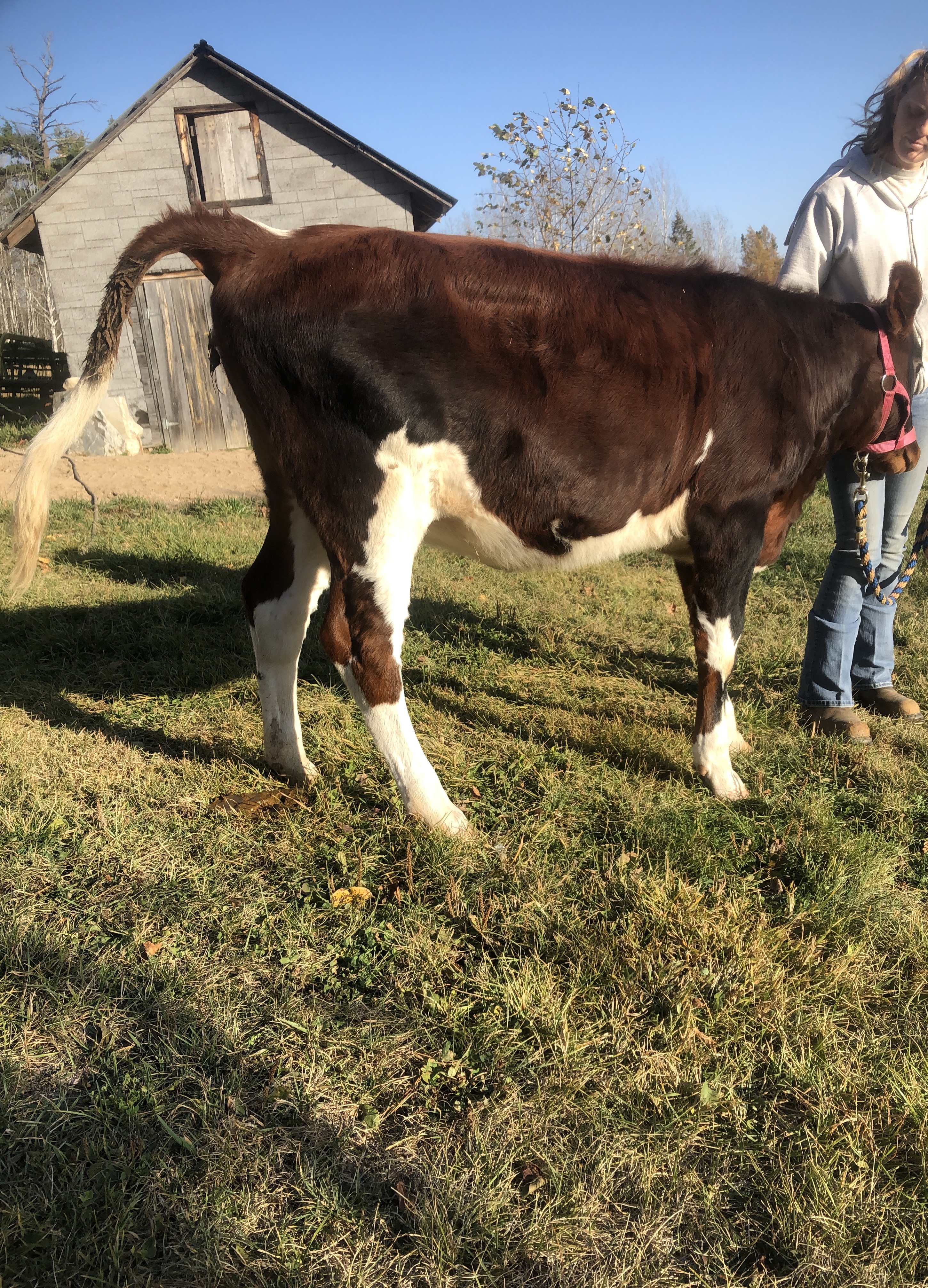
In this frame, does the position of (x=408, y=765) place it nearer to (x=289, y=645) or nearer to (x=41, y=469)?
(x=289, y=645)

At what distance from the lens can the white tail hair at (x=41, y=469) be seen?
2.70m

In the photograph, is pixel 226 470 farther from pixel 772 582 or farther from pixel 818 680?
pixel 818 680

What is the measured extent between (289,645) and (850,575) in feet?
8.19

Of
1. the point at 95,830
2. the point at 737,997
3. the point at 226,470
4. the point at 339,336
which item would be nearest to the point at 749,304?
the point at 339,336

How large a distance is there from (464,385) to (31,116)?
33.8 metres

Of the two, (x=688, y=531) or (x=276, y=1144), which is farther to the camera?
(x=688, y=531)

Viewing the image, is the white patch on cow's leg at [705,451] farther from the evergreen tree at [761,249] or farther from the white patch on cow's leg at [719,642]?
the evergreen tree at [761,249]

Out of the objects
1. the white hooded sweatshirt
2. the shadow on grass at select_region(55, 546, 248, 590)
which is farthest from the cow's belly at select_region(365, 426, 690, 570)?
the shadow on grass at select_region(55, 546, 248, 590)

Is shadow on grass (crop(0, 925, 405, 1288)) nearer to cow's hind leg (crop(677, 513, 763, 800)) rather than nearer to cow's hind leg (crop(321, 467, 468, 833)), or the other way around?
cow's hind leg (crop(321, 467, 468, 833))

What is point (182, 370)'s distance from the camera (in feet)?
43.5

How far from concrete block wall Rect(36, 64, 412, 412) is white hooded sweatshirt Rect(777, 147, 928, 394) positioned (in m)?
10.6

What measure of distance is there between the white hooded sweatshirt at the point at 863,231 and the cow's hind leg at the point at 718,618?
1.10m

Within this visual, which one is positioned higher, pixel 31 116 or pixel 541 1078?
pixel 31 116

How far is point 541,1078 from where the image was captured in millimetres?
1969
